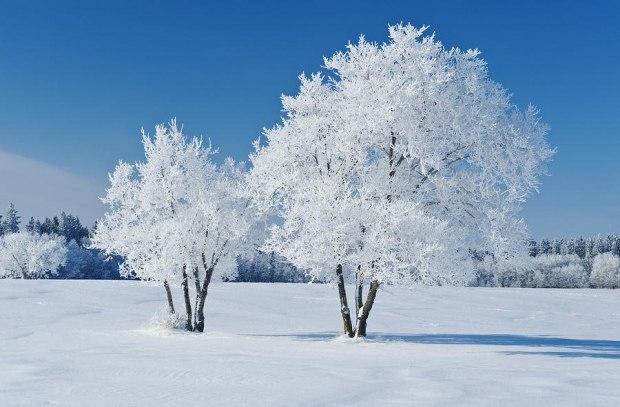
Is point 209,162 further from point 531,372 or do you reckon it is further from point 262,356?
point 531,372

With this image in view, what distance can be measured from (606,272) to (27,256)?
117m

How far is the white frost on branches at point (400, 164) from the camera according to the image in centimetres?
2117

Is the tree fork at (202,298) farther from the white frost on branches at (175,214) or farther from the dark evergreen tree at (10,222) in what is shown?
the dark evergreen tree at (10,222)

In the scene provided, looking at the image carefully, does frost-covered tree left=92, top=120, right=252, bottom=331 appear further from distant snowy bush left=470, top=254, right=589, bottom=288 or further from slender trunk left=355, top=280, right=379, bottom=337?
distant snowy bush left=470, top=254, right=589, bottom=288

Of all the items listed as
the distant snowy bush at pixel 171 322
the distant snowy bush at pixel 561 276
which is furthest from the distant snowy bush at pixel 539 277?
the distant snowy bush at pixel 171 322

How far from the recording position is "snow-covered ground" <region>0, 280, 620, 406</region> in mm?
10633

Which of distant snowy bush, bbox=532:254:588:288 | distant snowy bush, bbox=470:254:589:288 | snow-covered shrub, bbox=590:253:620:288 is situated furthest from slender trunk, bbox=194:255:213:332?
snow-covered shrub, bbox=590:253:620:288

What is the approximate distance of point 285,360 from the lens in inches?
655

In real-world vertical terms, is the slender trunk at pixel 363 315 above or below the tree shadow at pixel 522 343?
above

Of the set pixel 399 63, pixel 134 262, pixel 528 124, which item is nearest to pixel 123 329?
pixel 134 262

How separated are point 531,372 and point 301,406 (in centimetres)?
734

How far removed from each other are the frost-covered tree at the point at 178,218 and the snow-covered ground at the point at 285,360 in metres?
3.02

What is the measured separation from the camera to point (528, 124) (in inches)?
946

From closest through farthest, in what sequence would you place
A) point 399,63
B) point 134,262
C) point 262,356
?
point 262,356, point 399,63, point 134,262
